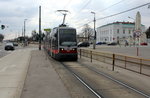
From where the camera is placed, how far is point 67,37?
22.0 metres

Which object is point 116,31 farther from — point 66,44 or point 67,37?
point 66,44

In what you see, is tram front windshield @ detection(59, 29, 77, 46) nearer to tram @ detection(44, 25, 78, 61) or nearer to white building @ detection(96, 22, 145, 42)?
tram @ detection(44, 25, 78, 61)

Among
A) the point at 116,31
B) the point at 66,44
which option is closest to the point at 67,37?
the point at 66,44

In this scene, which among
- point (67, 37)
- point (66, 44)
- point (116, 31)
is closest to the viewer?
point (66, 44)

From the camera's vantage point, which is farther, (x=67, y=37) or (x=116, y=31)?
(x=116, y=31)

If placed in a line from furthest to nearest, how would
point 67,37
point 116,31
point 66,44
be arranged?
point 116,31 → point 67,37 → point 66,44

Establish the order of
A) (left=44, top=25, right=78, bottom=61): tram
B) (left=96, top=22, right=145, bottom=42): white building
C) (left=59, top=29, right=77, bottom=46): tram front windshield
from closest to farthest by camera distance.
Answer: (left=44, top=25, right=78, bottom=61): tram → (left=59, top=29, right=77, bottom=46): tram front windshield → (left=96, top=22, right=145, bottom=42): white building

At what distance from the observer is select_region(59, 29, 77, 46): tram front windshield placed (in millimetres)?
21705

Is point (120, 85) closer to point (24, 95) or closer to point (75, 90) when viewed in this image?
point (75, 90)

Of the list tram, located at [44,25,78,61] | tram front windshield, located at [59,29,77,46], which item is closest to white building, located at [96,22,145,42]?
tram front windshield, located at [59,29,77,46]

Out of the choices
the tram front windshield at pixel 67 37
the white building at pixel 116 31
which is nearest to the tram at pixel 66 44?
the tram front windshield at pixel 67 37

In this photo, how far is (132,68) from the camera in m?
14.5

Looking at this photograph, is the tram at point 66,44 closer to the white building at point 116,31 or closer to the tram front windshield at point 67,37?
the tram front windshield at point 67,37

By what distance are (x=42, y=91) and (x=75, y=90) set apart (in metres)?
1.24
